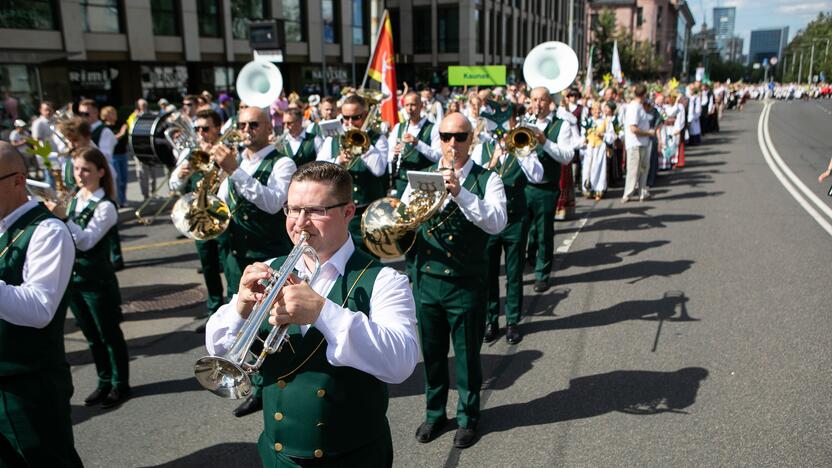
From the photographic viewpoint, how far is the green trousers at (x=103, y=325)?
4.51m

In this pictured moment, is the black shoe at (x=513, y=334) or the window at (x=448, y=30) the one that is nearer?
the black shoe at (x=513, y=334)

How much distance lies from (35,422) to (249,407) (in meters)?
1.72

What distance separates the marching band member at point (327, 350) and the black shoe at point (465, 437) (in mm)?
1742

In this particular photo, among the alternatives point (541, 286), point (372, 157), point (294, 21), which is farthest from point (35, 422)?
point (294, 21)

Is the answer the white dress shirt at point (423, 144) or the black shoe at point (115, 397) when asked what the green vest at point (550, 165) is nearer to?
the white dress shirt at point (423, 144)

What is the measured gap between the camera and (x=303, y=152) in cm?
699

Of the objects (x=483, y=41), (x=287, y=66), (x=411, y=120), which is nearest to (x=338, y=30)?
(x=287, y=66)

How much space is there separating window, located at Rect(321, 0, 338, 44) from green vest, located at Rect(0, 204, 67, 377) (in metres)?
30.9

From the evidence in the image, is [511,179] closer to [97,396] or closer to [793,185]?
[97,396]

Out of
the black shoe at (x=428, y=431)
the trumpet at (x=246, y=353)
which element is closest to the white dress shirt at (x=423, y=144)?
the black shoe at (x=428, y=431)

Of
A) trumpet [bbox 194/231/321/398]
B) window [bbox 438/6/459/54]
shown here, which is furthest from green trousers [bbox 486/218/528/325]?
window [bbox 438/6/459/54]

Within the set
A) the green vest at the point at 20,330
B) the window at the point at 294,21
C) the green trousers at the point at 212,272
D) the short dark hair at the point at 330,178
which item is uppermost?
the window at the point at 294,21

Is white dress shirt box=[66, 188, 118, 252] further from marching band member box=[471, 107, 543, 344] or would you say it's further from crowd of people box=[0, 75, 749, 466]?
marching band member box=[471, 107, 543, 344]

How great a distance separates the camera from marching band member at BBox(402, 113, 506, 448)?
3.93 metres
